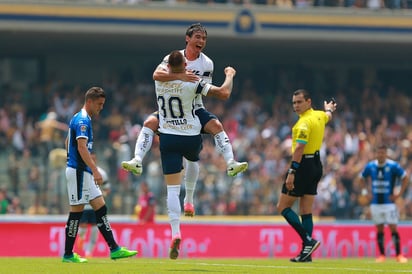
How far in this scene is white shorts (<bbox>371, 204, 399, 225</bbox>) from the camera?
70.7ft

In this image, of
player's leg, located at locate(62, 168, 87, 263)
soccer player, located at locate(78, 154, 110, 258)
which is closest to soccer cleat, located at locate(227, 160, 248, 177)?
player's leg, located at locate(62, 168, 87, 263)

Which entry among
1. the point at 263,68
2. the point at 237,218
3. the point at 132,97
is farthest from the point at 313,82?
the point at 237,218

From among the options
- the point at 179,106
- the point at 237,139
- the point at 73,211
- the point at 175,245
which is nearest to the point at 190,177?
the point at 179,106

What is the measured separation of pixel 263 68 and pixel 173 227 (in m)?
23.7

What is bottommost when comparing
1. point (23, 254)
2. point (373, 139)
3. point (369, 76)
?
point (23, 254)

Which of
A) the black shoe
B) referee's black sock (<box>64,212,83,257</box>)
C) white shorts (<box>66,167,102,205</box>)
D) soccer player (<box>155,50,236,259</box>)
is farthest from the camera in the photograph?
the black shoe

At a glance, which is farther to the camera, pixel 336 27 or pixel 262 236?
pixel 336 27

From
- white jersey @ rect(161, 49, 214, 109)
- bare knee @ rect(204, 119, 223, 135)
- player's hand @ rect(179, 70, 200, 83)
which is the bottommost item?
bare knee @ rect(204, 119, 223, 135)

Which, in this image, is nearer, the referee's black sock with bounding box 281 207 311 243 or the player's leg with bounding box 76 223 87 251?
the referee's black sock with bounding box 281 207 311 243

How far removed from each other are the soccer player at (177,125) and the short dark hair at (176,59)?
13cm

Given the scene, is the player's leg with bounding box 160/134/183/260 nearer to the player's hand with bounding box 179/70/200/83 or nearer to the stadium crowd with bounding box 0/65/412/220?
the player's hand with bounding box 179/70/200/83

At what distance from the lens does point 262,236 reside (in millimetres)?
25547

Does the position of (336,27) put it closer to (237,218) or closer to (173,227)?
(237,218)

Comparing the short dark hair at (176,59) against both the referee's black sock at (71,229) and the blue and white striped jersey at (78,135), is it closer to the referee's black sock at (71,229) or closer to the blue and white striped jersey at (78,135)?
the blue and white striped jersey at (78,135)
